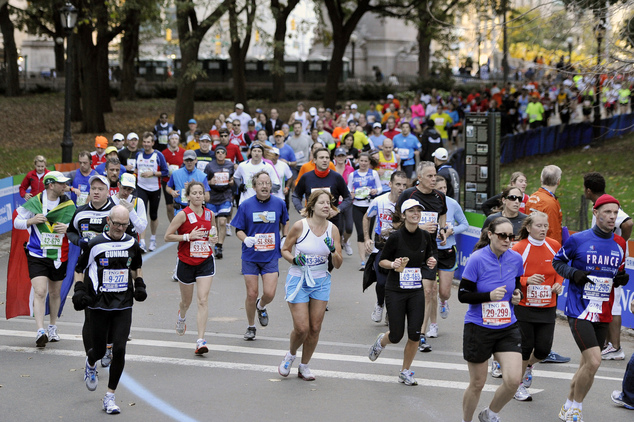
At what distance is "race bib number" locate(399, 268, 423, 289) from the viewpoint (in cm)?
816

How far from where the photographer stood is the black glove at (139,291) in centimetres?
759

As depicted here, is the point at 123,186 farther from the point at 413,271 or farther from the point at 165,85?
the point at 165,85

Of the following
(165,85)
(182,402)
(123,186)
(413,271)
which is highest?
(165,85)

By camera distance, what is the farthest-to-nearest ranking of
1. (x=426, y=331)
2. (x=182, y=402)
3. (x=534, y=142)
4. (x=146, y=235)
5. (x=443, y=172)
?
(x=534, y=142), (x=146, y=235), (x=443, y=172), (x=426, y=331), (x=182, y=402)

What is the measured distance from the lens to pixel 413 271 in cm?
818

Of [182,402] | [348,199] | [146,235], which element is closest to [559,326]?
[348,199]

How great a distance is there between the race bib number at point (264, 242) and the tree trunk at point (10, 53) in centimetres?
3968

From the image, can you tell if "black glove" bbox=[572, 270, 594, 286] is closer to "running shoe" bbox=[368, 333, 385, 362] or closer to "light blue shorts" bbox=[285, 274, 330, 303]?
"running shoe" bbox=[368, 333, 385, 362]

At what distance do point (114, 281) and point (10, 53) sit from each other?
44.1 m

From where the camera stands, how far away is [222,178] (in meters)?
15.4

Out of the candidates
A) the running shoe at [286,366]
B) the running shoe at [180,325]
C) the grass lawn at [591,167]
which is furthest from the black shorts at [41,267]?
the grass lawn at [591,167]

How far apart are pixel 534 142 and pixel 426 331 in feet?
68.3

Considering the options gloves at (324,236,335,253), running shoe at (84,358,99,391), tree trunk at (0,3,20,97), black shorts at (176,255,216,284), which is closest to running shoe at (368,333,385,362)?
gloves at (324,236,335,253)

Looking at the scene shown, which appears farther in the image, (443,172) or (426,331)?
(443,172)
